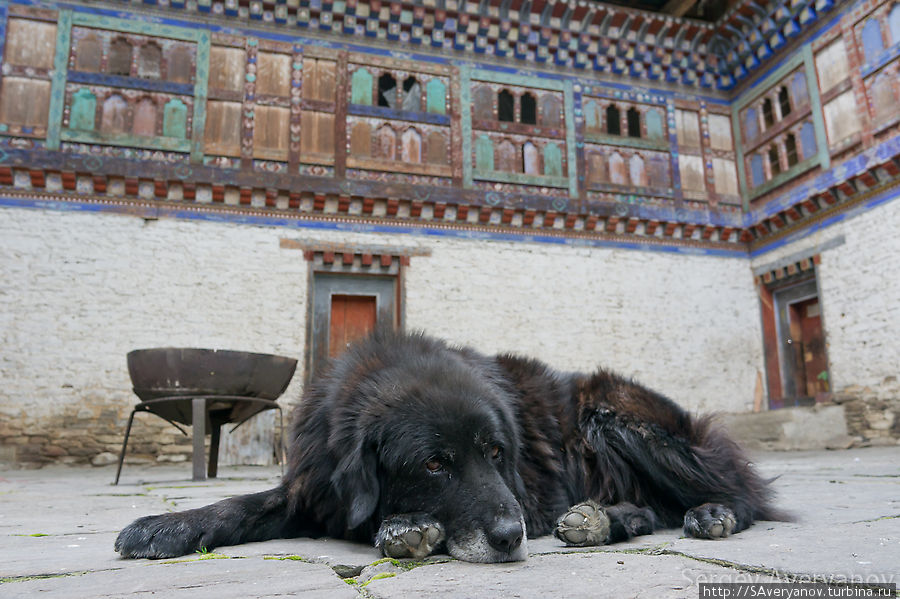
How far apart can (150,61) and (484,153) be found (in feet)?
19.9

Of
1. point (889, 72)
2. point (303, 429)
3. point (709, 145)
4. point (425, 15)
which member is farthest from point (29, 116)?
point (889, 72)

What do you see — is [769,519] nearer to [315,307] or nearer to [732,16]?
[315,307]

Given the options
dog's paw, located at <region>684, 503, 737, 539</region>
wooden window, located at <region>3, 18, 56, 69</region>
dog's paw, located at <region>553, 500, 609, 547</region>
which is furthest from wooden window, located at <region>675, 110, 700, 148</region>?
dog's paw, located at <region>553, 500, 609, 547</region>

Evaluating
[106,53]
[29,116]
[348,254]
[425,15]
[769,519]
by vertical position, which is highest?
[425,15]

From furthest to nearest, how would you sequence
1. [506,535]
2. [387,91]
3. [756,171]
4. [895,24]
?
1. [756,171]
2. [387,91]
3. [895,24]
4. [506,535]

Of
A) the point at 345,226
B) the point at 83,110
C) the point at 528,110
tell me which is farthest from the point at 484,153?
the point at 83,110

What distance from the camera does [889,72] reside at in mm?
10305

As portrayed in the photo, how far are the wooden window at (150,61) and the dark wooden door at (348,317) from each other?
16.1ft

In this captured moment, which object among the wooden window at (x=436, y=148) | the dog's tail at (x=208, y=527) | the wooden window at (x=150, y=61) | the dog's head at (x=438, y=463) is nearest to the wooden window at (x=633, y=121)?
the wooden window at (x=436, y=148)

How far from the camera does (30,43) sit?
10.4 metres

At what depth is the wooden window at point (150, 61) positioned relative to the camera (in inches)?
428

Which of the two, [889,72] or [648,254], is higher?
[889,72]

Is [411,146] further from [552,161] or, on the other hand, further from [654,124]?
[654,124]

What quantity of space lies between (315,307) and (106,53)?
5.52 metres
